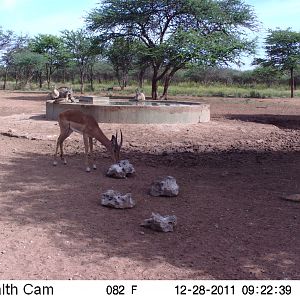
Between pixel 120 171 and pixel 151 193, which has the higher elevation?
pixel 120 171

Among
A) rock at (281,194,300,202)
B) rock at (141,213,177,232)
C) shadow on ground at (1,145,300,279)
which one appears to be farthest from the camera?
rock at (281,194,300,202)

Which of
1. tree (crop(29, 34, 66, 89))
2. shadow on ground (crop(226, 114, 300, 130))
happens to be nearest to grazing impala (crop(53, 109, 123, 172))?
shadow on ground (crop(226, 114, 300, 130))

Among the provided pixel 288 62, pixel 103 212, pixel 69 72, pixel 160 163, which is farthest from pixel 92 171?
pixel 69 72

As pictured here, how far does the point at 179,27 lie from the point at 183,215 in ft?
79.1

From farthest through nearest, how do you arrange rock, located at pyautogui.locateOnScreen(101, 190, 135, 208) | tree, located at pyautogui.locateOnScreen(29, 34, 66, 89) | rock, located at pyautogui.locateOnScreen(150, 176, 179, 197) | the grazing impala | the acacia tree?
tree, located at pyautogui.locateOnScreen(29, 34, 66, 89) < the acacia tree < the grazing impala < rock, located at pyautogui.locateOnScreen(150, 176, 179, 197) < rock, located at pyautogui.locateOnScreen(101, 190, 135, 208)

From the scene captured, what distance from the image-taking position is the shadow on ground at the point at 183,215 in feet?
14.4

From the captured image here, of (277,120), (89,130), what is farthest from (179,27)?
(89,130)

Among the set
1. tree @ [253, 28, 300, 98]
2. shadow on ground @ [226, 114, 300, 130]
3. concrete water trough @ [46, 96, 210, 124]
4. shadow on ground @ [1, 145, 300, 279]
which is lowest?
shadow on ground @ [1, 145, 300, 279]

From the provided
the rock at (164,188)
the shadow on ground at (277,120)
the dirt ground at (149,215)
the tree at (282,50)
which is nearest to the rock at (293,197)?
the dirt ground at (149,215)

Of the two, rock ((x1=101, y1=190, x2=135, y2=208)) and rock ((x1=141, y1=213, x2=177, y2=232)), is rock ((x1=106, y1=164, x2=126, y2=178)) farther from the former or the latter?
rock ((x1=141, y1=213, x2=177, y2=232))

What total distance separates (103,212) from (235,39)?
24.0 meters

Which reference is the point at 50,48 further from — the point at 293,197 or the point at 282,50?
the point at 293,197

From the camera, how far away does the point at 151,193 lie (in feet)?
21.4

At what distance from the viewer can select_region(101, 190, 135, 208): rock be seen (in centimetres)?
582
